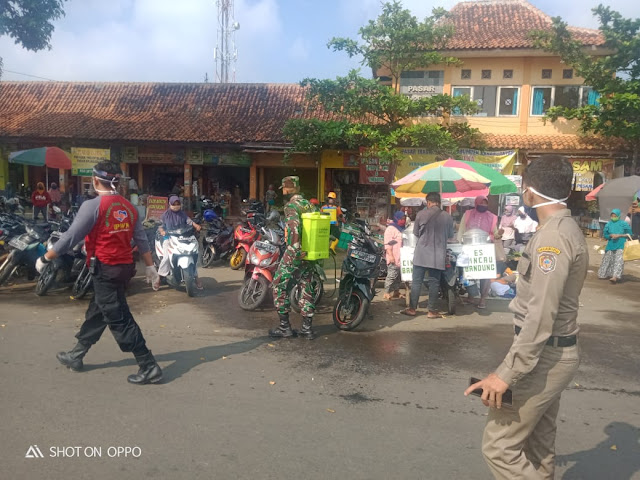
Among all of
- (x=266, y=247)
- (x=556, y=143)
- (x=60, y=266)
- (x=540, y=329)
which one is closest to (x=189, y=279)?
(x=266, y=247)

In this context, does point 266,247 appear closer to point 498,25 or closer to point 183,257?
point 183,257

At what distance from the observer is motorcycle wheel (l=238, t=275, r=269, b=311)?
7.01m

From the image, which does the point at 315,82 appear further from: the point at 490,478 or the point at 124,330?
the point at 490,478

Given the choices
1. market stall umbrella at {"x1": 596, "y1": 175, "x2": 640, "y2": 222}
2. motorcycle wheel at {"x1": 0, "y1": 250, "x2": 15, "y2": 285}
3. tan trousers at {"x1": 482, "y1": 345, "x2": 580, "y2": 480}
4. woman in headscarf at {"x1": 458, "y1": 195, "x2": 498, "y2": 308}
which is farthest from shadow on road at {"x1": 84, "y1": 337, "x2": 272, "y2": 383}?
market stall umbrella at {"x1": 596, "y1": 175, "x2": 640, "y2": 222}

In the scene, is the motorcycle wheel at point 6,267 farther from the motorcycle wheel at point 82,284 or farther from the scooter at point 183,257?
the scooter at point 183,257

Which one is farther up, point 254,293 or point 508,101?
point 508,101

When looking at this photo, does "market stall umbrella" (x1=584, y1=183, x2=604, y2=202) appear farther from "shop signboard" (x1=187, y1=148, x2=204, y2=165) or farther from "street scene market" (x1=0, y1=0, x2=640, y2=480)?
"shop signboard" (x1=187, y1=148, x2=204, y2=165)

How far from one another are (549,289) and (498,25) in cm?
1903

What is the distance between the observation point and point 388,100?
49.4ft

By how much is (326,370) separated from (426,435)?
1.40 metres

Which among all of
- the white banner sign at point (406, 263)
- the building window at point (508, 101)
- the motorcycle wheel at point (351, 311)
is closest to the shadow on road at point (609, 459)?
the motorcycle wheel at point (351, 311)

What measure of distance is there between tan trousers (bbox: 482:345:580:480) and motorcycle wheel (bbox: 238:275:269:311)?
15.8ft

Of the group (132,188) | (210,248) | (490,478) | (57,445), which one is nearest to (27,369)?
(57,445)

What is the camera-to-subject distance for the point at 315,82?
15523 millimetres
